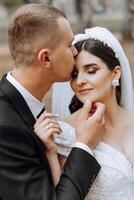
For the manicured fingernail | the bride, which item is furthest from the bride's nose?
the manicured fingernail

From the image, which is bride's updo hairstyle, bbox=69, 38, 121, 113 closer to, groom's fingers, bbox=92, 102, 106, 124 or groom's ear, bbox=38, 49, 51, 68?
groom's fingers, bbox=92, 102, 106, 124

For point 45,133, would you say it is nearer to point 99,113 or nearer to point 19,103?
point 19,103

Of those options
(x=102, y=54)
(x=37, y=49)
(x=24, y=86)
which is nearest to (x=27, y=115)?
(x=24, y=86)

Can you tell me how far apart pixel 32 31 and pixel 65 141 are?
72 cm

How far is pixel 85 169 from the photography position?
3.07 m

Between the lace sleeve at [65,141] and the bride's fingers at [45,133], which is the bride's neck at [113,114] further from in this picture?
the bride's fingers at [45,133]

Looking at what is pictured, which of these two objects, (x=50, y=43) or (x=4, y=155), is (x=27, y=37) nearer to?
(x=50, y=43)

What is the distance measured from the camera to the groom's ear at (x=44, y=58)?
3.05 m

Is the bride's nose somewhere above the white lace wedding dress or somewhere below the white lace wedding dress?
above

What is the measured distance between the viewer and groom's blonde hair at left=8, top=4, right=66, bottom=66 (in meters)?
3.03

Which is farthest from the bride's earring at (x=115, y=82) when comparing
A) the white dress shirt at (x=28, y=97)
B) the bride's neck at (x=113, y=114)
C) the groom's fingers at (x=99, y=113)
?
the white dress shirt at (x=28, y=97)

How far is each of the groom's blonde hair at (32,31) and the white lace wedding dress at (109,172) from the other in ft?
1.92

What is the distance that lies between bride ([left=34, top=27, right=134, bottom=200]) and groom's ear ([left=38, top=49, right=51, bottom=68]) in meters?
0.37

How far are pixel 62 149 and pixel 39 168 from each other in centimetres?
44
